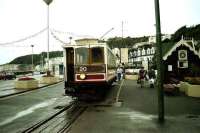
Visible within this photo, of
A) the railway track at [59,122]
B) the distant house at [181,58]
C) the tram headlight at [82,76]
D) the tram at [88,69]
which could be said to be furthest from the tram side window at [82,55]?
the distant house at [181,58]

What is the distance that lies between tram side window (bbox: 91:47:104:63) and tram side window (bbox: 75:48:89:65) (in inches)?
12.7

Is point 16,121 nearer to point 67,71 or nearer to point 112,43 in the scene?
point 67,71

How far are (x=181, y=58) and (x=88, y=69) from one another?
2079 centimetres

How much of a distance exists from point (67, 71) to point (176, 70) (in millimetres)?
19774

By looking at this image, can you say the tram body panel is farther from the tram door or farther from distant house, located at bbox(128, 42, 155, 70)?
distant house, located at bbox(128, 42, 155, 70)

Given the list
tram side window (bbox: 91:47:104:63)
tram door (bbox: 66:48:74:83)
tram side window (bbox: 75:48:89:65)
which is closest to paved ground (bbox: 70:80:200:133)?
tram side window (bbox: 91:47:104:63)

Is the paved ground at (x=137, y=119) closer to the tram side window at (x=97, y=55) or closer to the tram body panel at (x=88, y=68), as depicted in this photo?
the tram body panel at (x=88, y=68)

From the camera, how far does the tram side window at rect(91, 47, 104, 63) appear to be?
22891 millimetres

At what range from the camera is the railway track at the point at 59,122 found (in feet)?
42.0

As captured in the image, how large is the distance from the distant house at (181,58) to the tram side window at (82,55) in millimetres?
18529

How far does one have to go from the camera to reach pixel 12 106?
67.8ft

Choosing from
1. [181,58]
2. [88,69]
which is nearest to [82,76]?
[88,69]

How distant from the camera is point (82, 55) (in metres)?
23.0

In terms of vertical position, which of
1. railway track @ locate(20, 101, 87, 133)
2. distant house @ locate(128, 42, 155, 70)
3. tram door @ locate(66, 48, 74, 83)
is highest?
distant house @ locate(128, 42, 155, 70)
